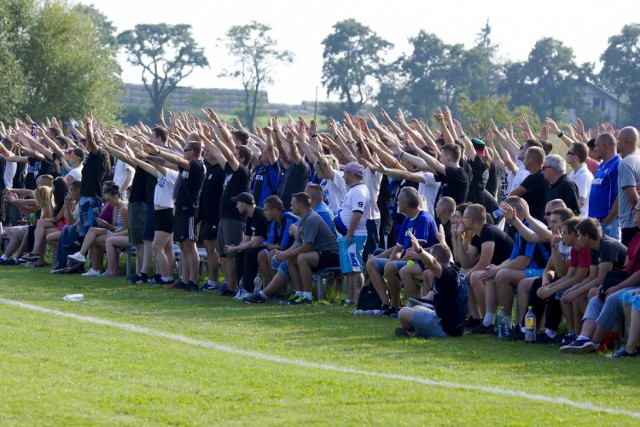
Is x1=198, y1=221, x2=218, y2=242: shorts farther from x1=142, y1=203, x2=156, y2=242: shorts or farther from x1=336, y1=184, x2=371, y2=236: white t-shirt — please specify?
x1=336, y1=184, x2=371, y2=236: white t-shirt

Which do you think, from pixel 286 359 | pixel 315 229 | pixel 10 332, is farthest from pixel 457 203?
pixel 10 332

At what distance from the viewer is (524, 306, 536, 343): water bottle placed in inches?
498

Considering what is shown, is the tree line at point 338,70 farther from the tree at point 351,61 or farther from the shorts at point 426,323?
the shorts at point 426,323

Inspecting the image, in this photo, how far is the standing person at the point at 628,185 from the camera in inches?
497

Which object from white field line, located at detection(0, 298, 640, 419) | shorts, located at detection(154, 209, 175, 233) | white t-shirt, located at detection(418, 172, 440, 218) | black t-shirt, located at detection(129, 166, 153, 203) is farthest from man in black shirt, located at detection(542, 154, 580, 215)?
black t-shirt, located at detection(129, 166, 153, 203)

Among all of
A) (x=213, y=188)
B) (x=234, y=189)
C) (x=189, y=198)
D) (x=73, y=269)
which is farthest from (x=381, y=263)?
(x=73, y=269)

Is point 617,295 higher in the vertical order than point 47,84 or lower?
lower

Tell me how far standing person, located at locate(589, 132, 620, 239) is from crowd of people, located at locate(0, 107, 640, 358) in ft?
0.05

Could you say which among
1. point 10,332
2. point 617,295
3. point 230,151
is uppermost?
point 230,151

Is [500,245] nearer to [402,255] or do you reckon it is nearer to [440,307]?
[440,307]

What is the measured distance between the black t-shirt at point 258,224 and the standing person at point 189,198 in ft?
3.59

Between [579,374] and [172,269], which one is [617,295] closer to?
A: [579,374]

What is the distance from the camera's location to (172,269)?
18.5 meters

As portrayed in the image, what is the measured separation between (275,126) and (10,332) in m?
5.99
